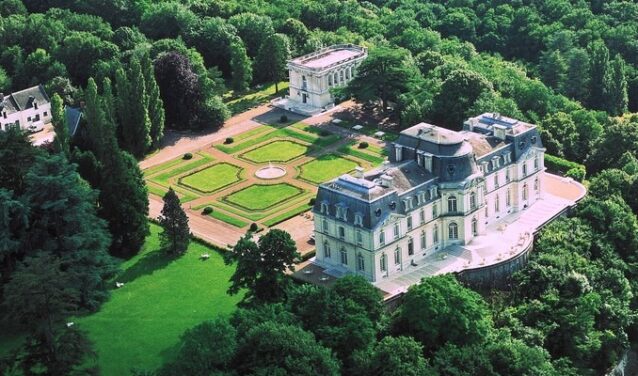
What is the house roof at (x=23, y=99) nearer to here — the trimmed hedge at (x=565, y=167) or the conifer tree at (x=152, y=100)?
the conifer tree at (x=152, y=100)

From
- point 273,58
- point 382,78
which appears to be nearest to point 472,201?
point 382,78

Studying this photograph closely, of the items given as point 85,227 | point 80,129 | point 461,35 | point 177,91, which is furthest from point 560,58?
point 85,227

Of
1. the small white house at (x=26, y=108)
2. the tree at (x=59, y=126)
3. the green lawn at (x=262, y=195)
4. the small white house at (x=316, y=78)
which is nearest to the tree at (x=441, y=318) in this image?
the green lawn at (x=262, y=195)

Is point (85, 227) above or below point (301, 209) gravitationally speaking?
above

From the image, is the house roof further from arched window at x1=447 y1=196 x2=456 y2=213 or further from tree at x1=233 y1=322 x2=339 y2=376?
tree at x1=233 y1=322 x2=339 y2=376

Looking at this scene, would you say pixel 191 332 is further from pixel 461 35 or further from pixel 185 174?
pixel 461 35
